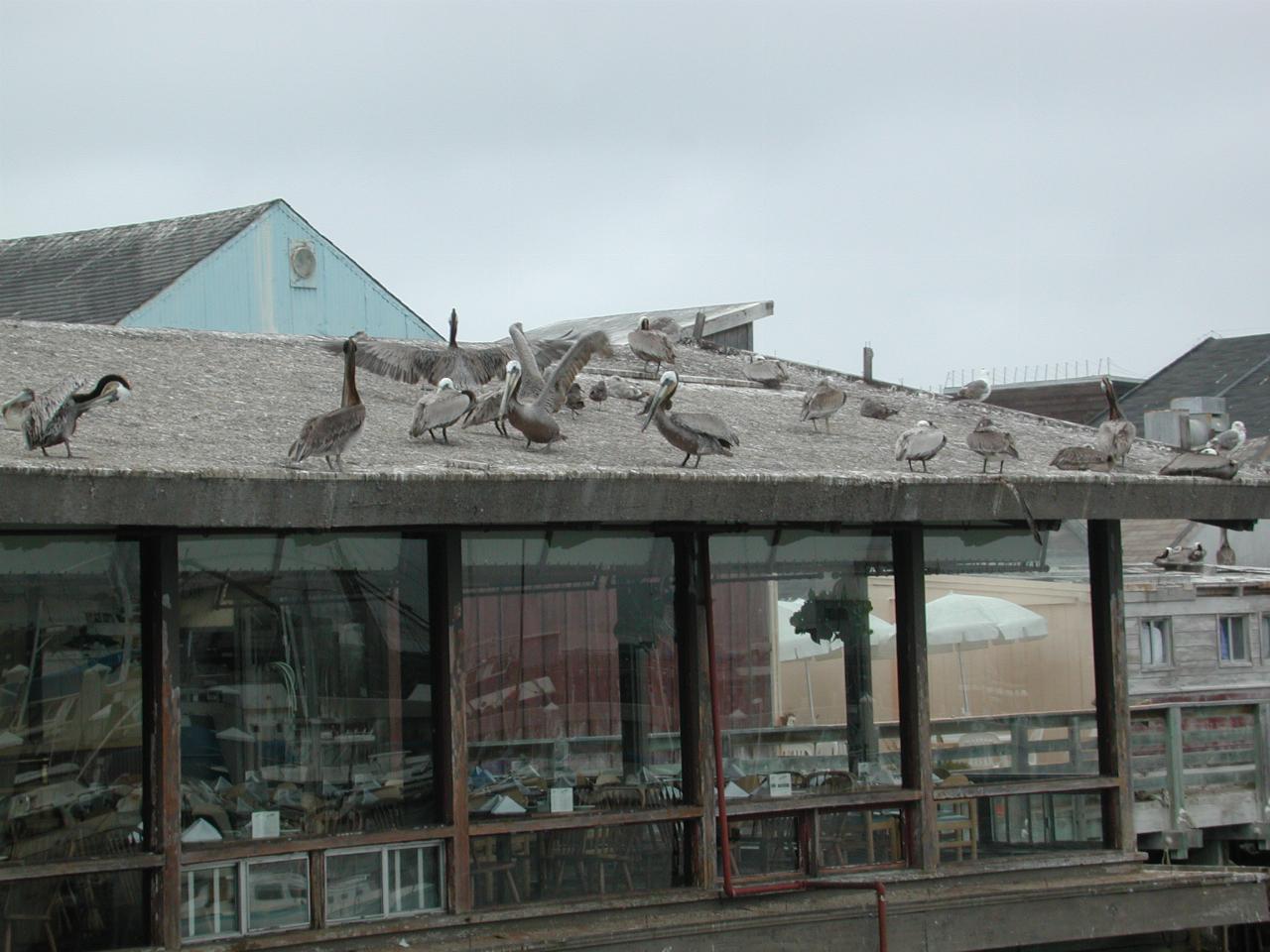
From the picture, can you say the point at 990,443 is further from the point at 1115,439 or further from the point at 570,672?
the point at 570,672

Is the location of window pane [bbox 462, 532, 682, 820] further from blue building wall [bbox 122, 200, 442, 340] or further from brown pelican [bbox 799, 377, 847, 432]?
blue building wall [bbox 122, 200, 442, 340]

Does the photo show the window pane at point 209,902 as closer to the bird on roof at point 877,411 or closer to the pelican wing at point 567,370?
the pelican wing at point 567,370

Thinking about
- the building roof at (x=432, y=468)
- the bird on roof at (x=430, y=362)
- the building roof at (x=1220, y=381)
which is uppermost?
the building roof at (x=1220, y=381)

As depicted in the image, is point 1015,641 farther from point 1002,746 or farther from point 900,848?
point 900,848

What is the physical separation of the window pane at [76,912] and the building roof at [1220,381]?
26.9 meters

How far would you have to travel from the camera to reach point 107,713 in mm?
9461

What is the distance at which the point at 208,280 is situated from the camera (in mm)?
25031

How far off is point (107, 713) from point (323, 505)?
1.68 m

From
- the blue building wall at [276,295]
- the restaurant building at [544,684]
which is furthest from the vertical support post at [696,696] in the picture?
the blue building wall at [276,295]

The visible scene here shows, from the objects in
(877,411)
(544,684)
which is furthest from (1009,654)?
(544,684)

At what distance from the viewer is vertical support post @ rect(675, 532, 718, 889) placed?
10.9 m

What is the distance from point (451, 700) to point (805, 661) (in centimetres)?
259

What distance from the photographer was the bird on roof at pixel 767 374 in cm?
1559

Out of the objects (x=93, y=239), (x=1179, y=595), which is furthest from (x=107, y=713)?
(x=93, y=239)
